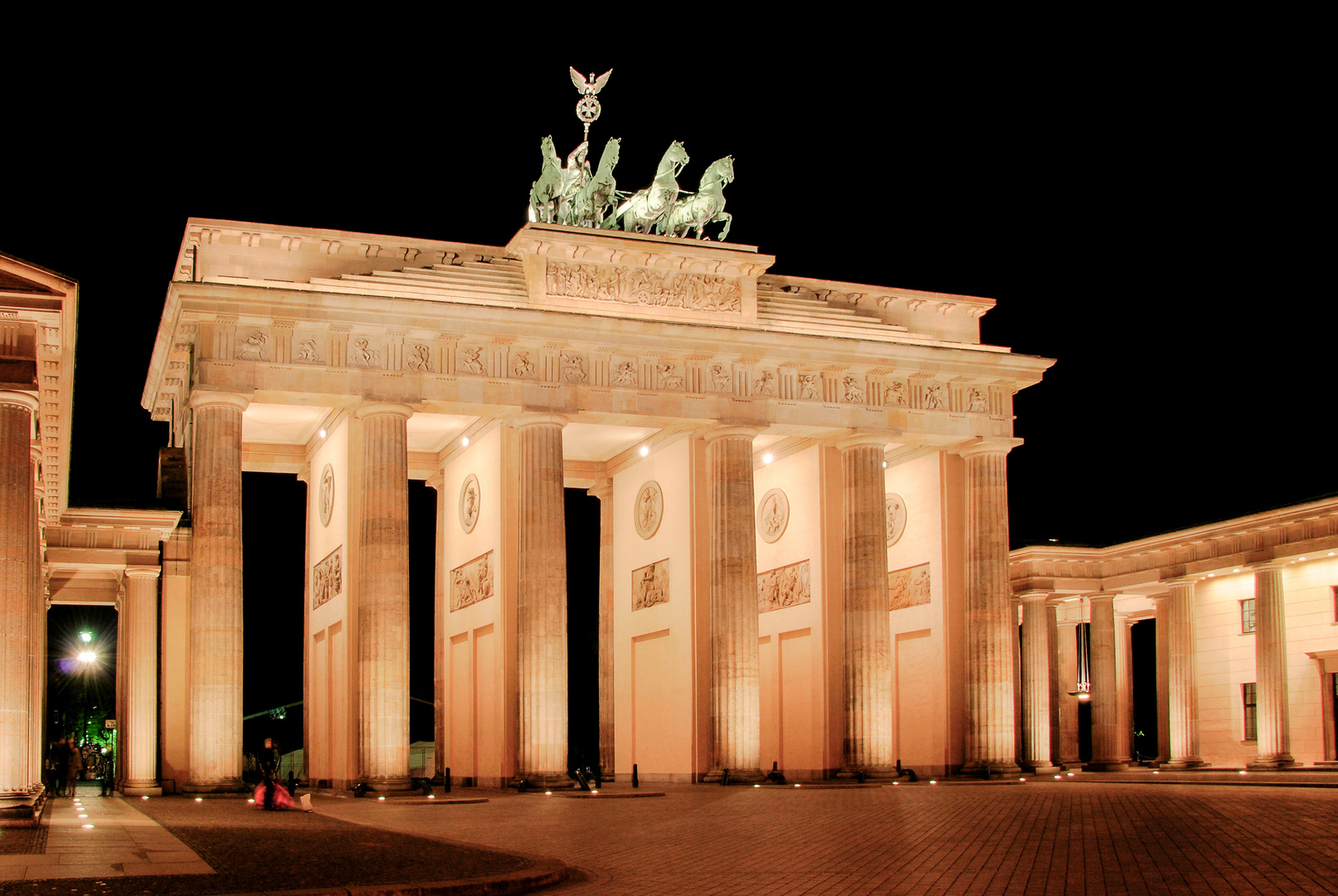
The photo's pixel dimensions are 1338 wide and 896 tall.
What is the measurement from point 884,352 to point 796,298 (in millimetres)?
3271

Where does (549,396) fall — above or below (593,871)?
above

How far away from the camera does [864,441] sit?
45.1m

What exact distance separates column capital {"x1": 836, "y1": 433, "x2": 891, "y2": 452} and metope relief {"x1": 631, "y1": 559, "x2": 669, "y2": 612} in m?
6.51

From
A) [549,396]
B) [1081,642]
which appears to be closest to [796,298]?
[549,396]

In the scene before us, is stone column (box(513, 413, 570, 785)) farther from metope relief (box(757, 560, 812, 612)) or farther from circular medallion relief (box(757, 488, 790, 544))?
circular medallion relief (box(757, 488, 790, 544))

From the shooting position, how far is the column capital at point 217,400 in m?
37.6

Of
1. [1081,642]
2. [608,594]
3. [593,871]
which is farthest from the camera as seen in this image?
[1081,642]

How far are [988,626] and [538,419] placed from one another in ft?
50.2

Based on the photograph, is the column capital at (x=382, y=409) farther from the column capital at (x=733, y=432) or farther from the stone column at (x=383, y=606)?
the column capital at (x=733, y=432)

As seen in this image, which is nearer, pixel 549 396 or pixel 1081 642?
pixel 549 396

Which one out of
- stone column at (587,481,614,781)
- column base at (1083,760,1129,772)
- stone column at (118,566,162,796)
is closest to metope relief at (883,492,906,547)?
stone column at (587,481,614,781)

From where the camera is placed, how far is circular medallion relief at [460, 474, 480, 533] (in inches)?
1780

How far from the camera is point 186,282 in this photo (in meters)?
37.4

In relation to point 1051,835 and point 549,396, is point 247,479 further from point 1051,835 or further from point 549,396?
point 1051,835
